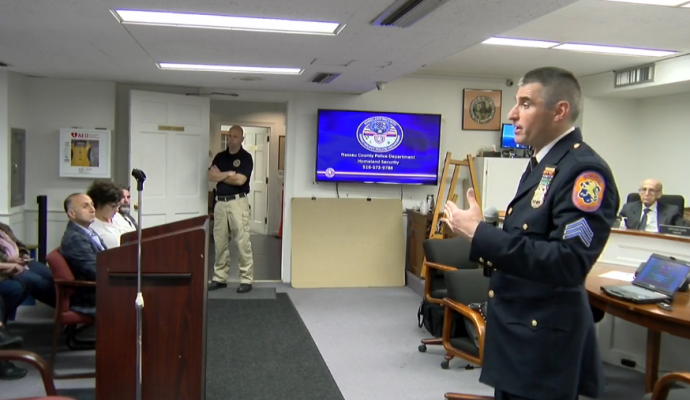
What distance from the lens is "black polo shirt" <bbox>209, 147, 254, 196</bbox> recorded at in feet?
19.2

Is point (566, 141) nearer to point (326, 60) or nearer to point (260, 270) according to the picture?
point (326, 60)

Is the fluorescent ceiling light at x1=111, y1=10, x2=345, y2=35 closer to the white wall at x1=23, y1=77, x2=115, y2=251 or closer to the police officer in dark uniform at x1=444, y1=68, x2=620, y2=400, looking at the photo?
the police officer in dark uniform at x1=444, y1=68, x2=620, y2=400

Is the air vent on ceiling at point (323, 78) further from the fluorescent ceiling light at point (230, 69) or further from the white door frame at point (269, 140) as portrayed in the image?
the white door frame at point (269, 140)

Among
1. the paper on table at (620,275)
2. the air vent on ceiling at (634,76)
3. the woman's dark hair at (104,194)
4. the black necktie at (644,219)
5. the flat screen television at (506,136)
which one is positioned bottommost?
the paper on table at (620,275)

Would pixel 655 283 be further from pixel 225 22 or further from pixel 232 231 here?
pixel 232 231

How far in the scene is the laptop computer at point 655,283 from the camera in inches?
111

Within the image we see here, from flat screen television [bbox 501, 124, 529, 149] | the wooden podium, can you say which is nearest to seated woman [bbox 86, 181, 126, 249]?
the wooden podium

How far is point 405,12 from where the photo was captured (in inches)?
113

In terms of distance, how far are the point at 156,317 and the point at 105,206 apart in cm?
178

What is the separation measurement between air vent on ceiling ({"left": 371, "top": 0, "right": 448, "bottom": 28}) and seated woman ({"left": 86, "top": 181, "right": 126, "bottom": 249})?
2.18 meters

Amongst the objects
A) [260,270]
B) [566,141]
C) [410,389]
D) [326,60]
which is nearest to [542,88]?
[566,141]

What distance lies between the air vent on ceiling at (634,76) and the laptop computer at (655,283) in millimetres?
3078

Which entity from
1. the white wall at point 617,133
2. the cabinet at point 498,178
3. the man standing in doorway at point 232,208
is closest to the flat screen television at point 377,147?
the cabinet at point 498,178

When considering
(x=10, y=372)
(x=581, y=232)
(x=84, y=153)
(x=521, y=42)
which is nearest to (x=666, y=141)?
(x=521, y=42)
